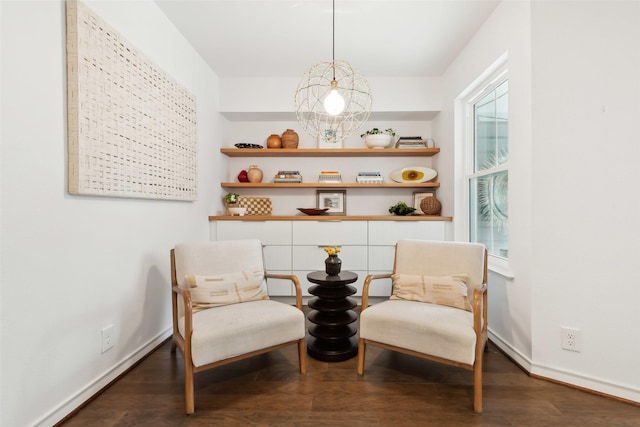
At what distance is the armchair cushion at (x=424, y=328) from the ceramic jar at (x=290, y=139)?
2.32 m

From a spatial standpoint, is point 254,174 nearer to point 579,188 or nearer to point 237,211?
point 237,211

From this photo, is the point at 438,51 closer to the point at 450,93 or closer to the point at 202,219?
the point at 450,93

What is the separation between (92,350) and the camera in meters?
1.75

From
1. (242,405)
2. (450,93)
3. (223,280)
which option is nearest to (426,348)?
(242,405)

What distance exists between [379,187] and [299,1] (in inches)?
84.3

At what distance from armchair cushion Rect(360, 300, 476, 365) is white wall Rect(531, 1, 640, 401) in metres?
0.58

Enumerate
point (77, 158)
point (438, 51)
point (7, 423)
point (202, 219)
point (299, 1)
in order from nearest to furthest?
point (7, 423), point (77, 158), point (299, 1), point (438, 51), point (202, 219)

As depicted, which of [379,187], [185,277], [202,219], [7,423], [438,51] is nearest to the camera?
[7,423]

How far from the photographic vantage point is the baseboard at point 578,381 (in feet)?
→ 5.64

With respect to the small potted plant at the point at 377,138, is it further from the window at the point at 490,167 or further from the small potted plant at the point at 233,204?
the small potted plant at the point at 233,204

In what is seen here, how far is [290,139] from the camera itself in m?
3.74

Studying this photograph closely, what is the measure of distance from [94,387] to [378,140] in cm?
325

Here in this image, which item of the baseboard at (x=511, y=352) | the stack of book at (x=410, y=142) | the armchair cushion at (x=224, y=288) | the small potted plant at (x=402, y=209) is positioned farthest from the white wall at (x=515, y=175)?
the armchair cushion at (x=224, y=288)

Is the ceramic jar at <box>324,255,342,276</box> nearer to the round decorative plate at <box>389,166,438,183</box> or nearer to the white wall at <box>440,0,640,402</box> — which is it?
the white wall at <box>440,0,640,402</box>
